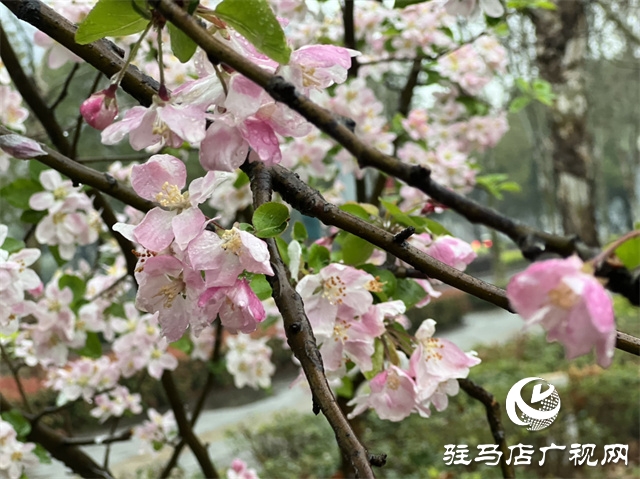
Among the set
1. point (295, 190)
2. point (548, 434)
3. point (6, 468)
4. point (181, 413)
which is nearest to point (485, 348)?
point (548, 434)

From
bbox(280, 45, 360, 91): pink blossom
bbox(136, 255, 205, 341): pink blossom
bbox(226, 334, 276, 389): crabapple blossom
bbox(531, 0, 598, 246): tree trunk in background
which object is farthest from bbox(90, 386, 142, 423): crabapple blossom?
bbox(531, 0, 598, 246): tree trunk in background

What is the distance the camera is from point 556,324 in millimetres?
252

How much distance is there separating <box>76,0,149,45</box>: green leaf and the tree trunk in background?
10.9 ft

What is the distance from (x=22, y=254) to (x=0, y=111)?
1.43ft

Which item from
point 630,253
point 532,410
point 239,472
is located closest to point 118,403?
point 239,472

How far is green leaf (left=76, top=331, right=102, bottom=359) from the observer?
104 centimetres

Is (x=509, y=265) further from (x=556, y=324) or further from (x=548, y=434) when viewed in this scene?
(x=556, y=324)

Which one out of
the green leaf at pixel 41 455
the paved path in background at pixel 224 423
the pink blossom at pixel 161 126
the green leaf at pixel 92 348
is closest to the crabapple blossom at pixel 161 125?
the pink blossom at pixel 161 126

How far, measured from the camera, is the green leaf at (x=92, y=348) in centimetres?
104

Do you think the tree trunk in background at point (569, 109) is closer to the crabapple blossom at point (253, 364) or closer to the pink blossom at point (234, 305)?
the crabapple blossom at point (253, 364)

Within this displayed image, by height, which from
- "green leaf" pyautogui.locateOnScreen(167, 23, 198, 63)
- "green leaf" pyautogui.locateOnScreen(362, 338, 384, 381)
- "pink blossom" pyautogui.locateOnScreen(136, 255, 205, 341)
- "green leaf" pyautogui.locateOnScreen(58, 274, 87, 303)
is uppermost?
"green leaf" pyautogui.locateOnScreen(58, 274, 87, 303)

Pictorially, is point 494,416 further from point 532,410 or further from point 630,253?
point 630,253

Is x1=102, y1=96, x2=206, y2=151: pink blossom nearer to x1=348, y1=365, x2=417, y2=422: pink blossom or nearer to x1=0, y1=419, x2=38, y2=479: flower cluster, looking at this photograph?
x1=348, y1=365, x2=417, y2=422: pink blossom

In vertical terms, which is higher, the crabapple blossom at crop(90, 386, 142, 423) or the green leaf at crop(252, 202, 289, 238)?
the crabapple blossom at crop(90, 386, 142, 423)
